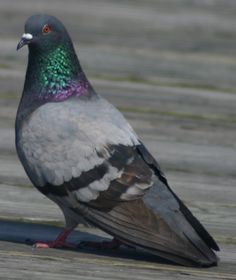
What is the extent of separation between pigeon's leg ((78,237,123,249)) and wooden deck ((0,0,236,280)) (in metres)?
0.04

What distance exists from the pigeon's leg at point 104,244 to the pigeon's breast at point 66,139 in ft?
0.93

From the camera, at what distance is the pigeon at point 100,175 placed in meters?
4.68

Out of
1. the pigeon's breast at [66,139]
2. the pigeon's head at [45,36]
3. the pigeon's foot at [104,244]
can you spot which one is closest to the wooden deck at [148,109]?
the pigeon's foot at [104,244]

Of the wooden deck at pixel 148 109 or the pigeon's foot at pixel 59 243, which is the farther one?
the pigeon's foot at pixel 59 243

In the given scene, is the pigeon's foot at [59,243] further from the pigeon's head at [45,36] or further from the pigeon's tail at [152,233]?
the pigeon's head at [45,36]

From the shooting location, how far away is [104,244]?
16.3 feet

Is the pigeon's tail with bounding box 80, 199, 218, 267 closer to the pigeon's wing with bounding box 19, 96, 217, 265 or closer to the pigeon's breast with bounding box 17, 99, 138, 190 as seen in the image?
the pigeon's wing with bounding box 19, 96, 217, 265

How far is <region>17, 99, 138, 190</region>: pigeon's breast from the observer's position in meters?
4.92

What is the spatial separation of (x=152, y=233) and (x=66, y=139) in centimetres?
56

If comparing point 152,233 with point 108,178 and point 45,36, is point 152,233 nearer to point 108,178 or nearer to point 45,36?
point 108,178

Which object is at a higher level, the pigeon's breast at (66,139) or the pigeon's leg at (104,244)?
the pigeon's breast at (66,139)

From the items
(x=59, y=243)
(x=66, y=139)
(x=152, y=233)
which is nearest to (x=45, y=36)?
(x=66, y=139)

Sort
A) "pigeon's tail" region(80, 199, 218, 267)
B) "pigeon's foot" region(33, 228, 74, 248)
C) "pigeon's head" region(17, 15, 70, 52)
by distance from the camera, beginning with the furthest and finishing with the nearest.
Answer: "pigeon's head" region(17, 15, 70, 52)
"pigeon's foot" region(33, 228, 74, 248)
"pigeon's tail" region(80, 199, 218, 267)

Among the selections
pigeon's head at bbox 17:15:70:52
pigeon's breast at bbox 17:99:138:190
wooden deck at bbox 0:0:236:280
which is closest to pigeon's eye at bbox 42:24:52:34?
pigeon's head at bbox 17:15:70:52
